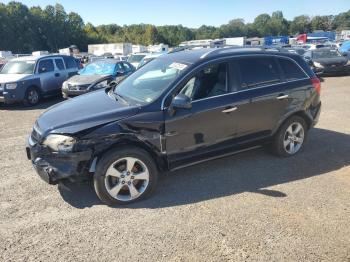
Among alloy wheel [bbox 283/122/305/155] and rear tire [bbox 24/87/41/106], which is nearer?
alloy wheel [bbox 283/122/305/155]

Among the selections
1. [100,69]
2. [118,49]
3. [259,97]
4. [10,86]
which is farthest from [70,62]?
[118,49]

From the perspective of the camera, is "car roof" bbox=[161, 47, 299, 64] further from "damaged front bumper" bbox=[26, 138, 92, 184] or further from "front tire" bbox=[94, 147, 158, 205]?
"damaged front bumper" bbox=[26, 138, 92, 184]

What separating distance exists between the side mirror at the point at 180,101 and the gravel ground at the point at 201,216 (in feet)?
3.70

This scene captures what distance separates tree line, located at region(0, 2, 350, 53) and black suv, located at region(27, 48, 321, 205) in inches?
4032

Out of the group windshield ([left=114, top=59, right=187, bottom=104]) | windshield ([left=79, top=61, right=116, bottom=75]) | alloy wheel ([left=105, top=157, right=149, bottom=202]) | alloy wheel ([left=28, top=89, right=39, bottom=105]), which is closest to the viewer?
alloy wheel ([left=105, top=157, right=149, bottom=202])

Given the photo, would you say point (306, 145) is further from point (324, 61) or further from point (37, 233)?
point (324, 61)

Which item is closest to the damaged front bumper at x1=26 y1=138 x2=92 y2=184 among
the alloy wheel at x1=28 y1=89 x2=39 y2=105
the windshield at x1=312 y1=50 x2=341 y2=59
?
the alloy wheel at x1=28 y1=89 x2=39 y2=105

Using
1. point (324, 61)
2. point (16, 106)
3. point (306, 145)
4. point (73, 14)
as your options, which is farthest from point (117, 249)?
point (73, 14)

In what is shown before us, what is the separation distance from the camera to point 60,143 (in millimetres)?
4098

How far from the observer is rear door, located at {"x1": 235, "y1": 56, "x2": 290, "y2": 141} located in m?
5.10

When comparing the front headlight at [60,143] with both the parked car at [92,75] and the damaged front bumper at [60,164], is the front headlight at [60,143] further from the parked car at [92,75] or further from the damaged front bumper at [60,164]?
the parked car at [92,75]

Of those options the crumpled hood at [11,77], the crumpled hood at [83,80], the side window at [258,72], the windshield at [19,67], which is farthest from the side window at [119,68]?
the side window at [258,72]

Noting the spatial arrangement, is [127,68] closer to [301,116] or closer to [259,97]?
[301,116]

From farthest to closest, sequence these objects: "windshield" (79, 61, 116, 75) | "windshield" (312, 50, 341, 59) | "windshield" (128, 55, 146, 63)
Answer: "windshield" (128, 55, 146, 63) < "windshield" (312, 50, 341, 59) < "windshield" (79, 61, 116, 75)
